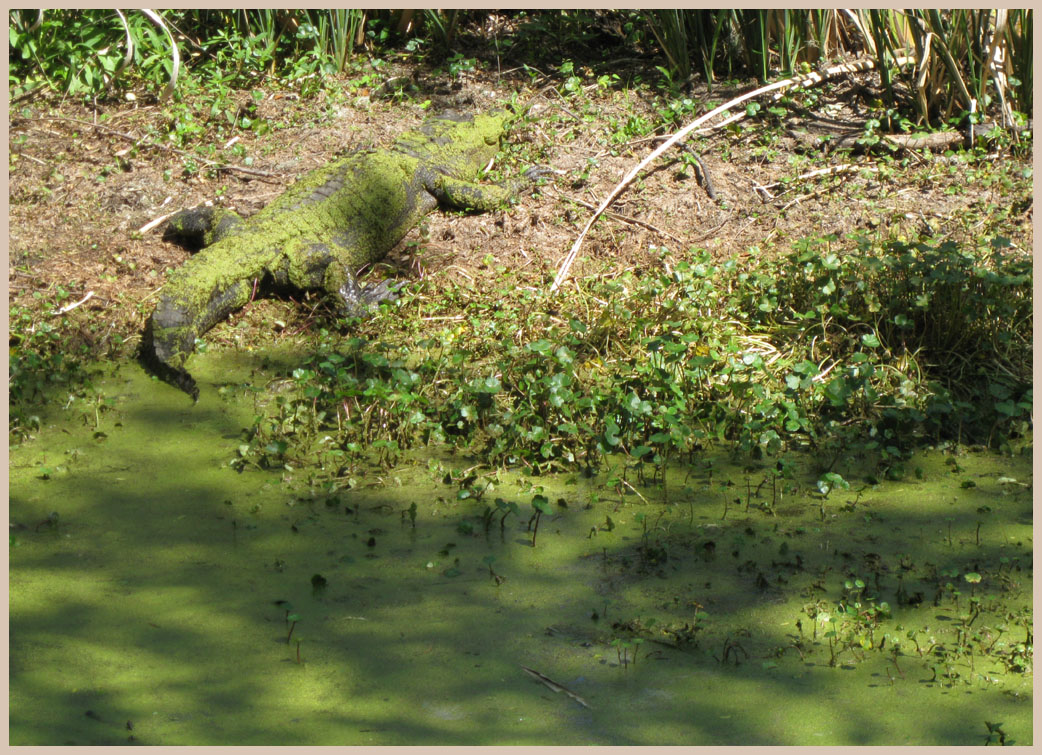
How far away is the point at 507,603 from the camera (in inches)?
134

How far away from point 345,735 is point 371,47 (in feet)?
20.3

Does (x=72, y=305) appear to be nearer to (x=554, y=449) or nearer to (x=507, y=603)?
(x=554, y=449)

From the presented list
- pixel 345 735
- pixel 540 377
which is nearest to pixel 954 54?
pixel 540 377

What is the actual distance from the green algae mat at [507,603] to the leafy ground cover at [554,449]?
0.01 metres

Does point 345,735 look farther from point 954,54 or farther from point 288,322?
point 954,54

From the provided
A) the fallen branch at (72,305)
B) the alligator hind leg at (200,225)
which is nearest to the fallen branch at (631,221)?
the alligator hind leg at (200,225)

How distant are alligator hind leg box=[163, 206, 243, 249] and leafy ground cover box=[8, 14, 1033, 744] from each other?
0.13 meters

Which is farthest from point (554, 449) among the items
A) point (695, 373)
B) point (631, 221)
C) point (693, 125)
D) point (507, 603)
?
point (693, 125)

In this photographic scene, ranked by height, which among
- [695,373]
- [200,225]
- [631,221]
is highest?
[200,225]

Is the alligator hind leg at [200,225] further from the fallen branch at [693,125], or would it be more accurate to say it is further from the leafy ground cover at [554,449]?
the fallen branch at [693,125]

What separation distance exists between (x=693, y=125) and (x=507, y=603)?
4.04 metres

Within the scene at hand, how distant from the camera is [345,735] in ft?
9.29

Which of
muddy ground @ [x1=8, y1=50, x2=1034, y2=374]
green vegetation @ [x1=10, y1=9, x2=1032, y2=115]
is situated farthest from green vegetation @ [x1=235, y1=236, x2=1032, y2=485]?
green vegetation @ [x1=10, y1=9, x2=1032, y2=115]

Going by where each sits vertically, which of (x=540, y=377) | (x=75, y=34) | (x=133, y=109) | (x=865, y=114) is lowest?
(x=540, y=377)
